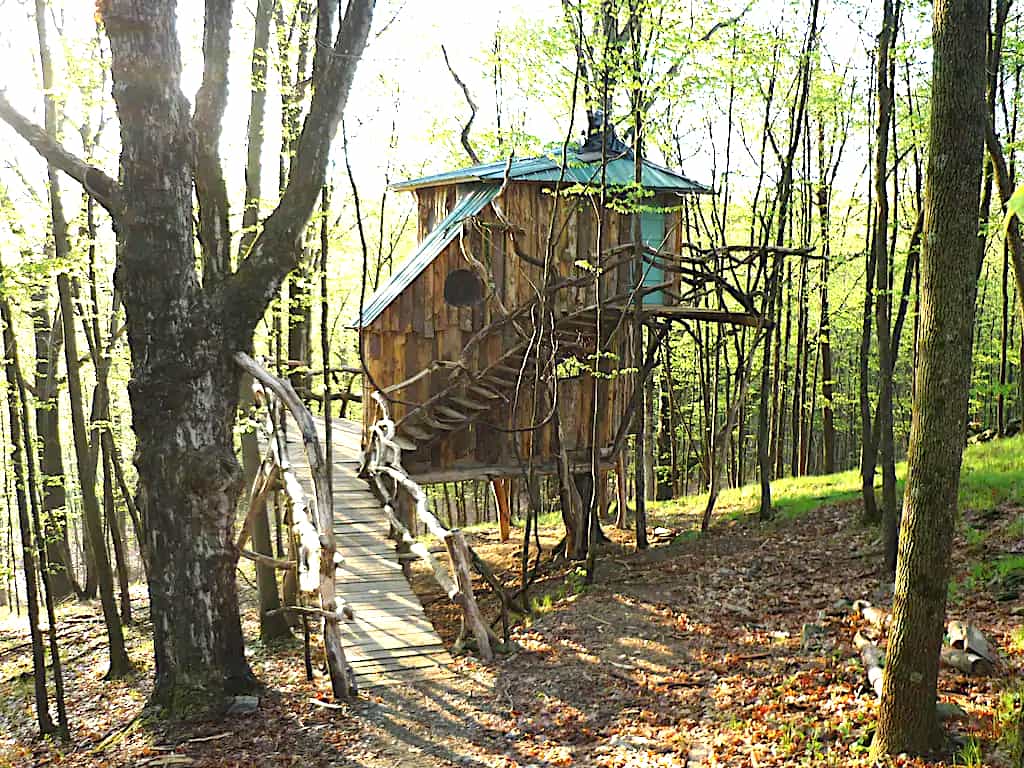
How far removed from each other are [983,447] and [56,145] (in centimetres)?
1452

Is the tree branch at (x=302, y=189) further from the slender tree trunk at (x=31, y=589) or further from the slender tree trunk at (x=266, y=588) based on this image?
the slender tree trunk at (x=266, y=588)

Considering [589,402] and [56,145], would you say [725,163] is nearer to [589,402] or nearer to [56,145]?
[589,402]

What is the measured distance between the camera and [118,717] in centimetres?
806

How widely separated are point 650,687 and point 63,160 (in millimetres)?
6596

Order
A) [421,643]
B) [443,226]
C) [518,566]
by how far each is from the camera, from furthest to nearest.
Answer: [518,566], [443,226], [421,643]

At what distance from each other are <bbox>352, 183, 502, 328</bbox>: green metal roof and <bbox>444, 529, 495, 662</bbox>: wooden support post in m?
4.90

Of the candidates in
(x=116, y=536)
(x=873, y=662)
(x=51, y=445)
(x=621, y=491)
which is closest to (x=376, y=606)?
(x=116, y=536)

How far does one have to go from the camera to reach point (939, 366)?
13.5ft

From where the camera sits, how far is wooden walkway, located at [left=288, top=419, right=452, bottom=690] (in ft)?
24.8

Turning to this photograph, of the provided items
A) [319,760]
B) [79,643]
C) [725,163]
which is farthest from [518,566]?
[725,163]

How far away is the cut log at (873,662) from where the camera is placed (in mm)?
5320

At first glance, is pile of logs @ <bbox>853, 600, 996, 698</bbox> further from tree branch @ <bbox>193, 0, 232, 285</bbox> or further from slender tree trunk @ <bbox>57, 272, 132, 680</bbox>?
slender tree trunk @ <bbox>57, 272, 132, 680</bbox>

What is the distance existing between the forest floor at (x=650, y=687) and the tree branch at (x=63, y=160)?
172 inches

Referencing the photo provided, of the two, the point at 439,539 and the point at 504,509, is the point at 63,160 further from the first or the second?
the point at 504,509
